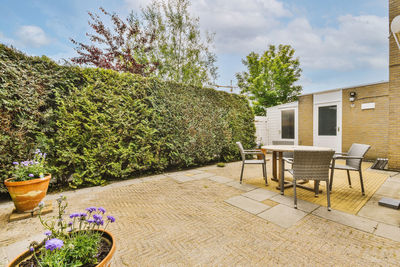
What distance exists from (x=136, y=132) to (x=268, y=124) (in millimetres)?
7926

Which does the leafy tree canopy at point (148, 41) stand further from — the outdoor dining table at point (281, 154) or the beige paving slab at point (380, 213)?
the beige paving slab at point (380, 213)

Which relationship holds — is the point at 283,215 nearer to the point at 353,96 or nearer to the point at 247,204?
the point at 247,204

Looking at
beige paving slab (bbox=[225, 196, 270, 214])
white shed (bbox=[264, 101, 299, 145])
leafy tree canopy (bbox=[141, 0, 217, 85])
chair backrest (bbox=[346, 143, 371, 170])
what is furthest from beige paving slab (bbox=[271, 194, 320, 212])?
leafy tree canopy (bbox=[141, 0, 217, 85])

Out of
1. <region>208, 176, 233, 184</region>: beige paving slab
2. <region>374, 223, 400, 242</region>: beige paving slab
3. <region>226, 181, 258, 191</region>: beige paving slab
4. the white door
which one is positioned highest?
the white door

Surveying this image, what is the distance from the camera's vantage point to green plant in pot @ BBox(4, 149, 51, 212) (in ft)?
8.47

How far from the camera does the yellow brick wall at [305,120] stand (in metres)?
8.08

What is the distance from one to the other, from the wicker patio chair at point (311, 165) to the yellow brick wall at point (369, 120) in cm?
561

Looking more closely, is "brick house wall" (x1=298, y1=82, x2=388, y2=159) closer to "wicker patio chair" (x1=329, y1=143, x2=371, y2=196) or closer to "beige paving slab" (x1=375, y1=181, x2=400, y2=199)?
"beige paving slab" (x1=375, y1=181, x2=400, y2=199)

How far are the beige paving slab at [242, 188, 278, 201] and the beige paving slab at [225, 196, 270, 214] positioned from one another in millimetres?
162

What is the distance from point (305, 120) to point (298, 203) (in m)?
6.53

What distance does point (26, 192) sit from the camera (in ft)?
8.58

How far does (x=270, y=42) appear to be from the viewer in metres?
15.5

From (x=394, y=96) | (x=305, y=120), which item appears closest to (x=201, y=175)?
(x=394, y=96)

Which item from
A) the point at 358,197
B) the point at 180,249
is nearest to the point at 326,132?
the point at 358,197
